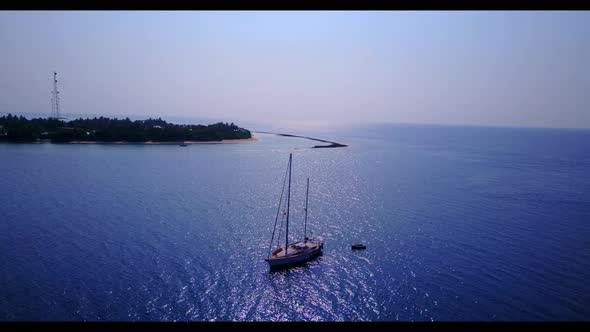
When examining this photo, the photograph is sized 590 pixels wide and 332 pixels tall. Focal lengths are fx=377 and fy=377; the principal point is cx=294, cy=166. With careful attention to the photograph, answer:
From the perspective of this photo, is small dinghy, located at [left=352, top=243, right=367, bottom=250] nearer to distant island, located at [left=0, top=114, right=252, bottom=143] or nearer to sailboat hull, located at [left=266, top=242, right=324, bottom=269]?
sailboat hull, located at [left=266, top=242, right=324, bottom=269]

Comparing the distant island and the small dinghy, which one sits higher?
the distant island

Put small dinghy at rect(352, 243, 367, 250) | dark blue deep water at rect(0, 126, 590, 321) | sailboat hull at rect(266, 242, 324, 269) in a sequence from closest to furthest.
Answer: dark blue deep water at rect(0, 126, 590, 321) < sailboat hull at rect(266, 242, 324, 269) < small dinghy at rect(352, 243, 367, 250)

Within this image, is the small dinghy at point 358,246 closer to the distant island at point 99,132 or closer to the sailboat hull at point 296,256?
the sailboat hull at point 296,256

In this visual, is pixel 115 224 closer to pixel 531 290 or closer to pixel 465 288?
pixel 465 288

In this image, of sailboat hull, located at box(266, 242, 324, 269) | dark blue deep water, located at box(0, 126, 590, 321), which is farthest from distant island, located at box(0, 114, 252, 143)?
sailboat hull, located at box(266, 242, 324, 269)

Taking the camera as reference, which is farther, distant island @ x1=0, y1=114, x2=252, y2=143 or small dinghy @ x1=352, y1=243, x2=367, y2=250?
distant island @ x1=0, y1=114, x2=252, y2=143

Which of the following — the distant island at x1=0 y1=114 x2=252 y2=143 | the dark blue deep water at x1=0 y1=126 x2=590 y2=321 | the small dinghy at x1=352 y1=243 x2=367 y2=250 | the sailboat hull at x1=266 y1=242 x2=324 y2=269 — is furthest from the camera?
the distant island at x1=0 y1=114 x2=252 y2=143
